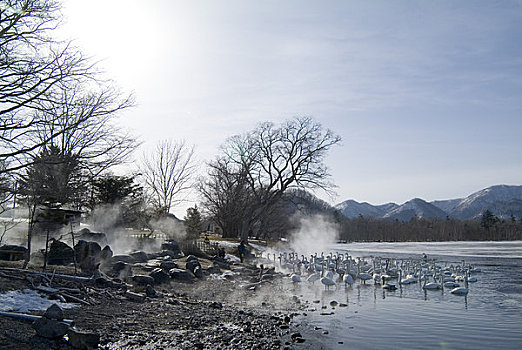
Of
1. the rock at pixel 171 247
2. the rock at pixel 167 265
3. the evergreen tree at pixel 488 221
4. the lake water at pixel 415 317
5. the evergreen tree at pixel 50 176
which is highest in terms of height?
the evergreen tree at pixel 488 221

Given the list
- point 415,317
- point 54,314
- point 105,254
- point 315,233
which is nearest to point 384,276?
point 415,317

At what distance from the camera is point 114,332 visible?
850cm

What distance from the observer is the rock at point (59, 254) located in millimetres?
15280

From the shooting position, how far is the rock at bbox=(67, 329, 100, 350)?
719 cm

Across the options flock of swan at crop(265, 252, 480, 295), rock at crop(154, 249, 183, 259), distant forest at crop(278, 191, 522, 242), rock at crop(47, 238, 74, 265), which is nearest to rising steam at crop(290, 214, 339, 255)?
distant forest at crop(278, 191, 522, 242)

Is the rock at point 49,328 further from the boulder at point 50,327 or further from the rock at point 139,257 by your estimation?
the rock at point 139,257

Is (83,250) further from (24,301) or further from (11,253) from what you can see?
(24,301)

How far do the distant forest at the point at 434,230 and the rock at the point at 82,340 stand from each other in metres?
95.8

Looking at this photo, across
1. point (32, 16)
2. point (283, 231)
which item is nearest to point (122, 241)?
point (32, 16)

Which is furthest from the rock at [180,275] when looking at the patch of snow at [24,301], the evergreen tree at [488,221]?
the evergreen tree at [488,221]

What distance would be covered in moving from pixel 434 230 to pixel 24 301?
353ft

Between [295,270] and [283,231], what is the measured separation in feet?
129

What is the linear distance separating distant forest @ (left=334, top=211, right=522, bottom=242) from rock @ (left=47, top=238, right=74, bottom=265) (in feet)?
300

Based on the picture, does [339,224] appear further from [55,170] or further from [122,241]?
[55,170]
